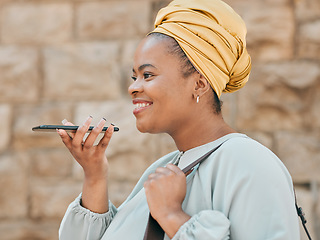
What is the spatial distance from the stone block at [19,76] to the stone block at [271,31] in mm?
1603

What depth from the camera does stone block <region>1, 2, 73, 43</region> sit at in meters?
3.82

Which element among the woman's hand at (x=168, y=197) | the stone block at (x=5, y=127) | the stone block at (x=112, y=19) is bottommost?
the stone block at (x=5, y=127)

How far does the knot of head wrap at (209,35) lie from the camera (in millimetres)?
1846

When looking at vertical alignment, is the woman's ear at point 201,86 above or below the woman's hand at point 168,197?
above

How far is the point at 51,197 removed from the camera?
11.9 feet

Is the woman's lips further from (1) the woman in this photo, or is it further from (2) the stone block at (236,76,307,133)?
(2) the stone block at (236,76,307,133)

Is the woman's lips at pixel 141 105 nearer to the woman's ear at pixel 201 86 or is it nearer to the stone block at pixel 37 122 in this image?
the woman's ear at pixel 201 86

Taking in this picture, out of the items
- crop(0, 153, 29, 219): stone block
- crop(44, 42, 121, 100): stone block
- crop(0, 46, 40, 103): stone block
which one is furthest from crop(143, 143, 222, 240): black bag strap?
crop(0, 46, 40, 103): stone block

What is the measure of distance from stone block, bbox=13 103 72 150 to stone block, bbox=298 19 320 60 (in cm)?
171

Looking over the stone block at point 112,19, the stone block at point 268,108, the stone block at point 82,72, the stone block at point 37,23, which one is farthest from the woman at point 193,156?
the stone block at point 37,23

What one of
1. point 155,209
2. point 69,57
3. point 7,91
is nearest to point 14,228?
point 7,91

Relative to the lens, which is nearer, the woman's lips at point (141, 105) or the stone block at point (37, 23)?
the woman's lips at point (141, 105)

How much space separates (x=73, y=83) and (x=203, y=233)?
2.46m

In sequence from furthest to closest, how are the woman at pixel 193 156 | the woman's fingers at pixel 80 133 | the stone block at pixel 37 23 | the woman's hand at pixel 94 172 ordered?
the stone block at pixel 37 23
the woman's hand at pixel 94 172
the woman's fingers at pixel 80 133
the woman at pixel 193 156
